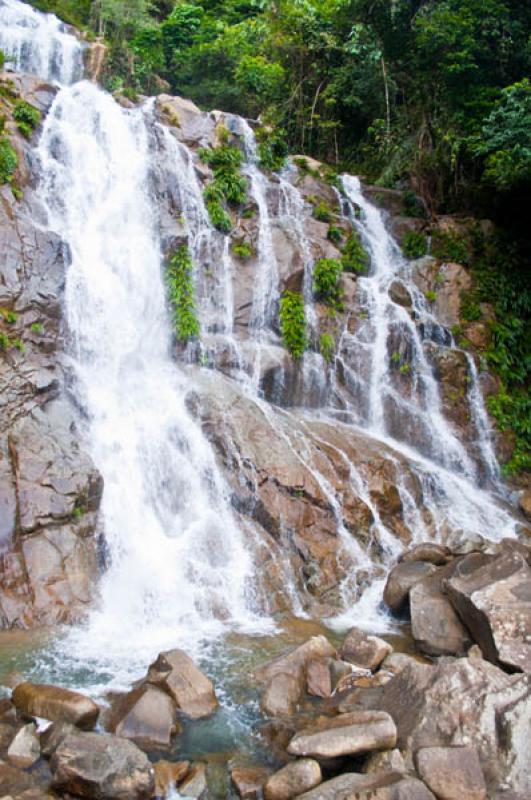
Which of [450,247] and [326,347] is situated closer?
[326,347]

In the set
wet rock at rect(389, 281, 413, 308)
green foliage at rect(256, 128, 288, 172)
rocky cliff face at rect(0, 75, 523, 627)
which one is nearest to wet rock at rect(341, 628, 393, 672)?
rocky cliff face at rect(0, 75, 523, 627)

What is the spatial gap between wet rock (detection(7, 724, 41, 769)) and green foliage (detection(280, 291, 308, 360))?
1019 centimetres

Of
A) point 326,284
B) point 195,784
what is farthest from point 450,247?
point 195,784

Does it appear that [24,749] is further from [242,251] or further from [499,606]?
[242,251]

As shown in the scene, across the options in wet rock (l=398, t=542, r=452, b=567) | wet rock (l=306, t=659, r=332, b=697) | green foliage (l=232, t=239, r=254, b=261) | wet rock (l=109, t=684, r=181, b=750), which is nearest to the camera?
wet rock (l=109, t=684, r=181, b=750)

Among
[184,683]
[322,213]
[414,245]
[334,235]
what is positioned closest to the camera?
[184,683]

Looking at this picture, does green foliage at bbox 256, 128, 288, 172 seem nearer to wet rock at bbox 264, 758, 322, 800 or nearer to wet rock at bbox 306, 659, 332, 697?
wet rock at bbox 306, 659, 332, 697

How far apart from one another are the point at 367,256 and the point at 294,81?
31.2ft

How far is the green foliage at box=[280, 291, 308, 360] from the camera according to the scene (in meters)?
14.8

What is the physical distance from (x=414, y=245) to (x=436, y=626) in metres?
12.7

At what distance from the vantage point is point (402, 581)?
30.9 feet

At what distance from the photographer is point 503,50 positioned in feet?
54.9

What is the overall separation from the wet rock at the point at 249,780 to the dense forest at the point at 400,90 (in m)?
10.6

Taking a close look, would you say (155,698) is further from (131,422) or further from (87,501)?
(131,422)
